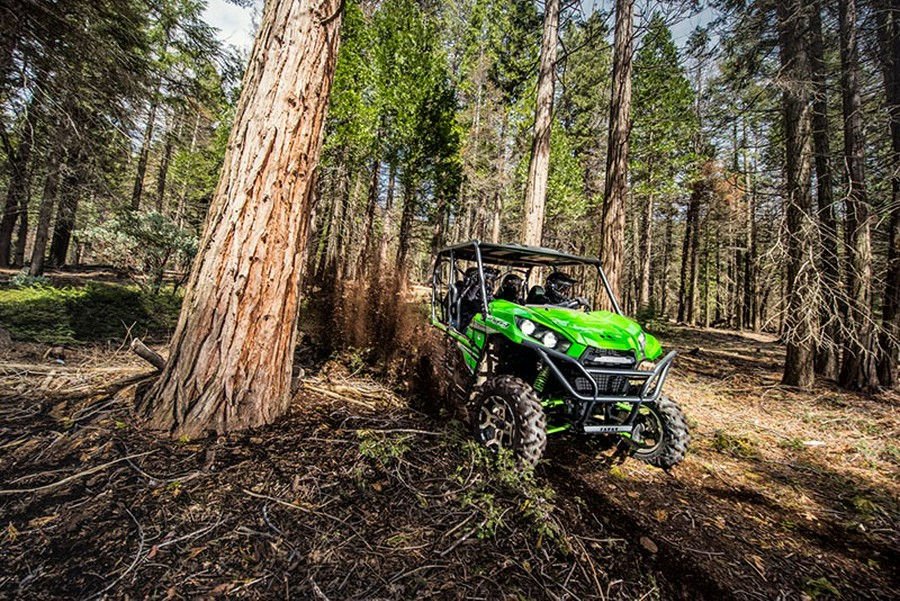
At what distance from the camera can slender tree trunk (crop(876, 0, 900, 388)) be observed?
21.5ft

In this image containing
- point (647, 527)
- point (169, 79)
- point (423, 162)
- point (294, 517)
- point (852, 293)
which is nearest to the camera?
point (294, 517)

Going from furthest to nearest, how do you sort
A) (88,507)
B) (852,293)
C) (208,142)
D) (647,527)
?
(208,142) < (852,293) < (647,527) < (88,507)

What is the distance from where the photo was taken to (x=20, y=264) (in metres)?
17.0

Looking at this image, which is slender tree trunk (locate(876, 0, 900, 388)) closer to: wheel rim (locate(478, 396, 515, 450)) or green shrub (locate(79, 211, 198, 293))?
wheel rim (locate(478, 396, 515, 450))

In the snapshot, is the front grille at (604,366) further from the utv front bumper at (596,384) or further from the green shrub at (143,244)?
the green shrub at (143,244)

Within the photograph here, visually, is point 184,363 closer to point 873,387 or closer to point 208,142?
point 208,142

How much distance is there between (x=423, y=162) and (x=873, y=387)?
14.6 m

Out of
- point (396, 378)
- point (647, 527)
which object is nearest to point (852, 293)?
point (647, 527)

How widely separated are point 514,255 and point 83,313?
9.19 meters

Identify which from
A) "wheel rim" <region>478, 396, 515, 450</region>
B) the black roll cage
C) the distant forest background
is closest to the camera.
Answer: "wheel rim" <region>478, 396, 515, 450</region>

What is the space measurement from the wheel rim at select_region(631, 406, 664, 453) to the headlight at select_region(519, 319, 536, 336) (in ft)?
4.83

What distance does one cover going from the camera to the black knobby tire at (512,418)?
115 inches

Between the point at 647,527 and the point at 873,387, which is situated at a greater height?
the point at 873,387

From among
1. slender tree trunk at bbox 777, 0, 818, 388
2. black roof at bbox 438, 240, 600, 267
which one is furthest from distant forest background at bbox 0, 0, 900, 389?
black roof at bbox 438, 240, 600, 267
